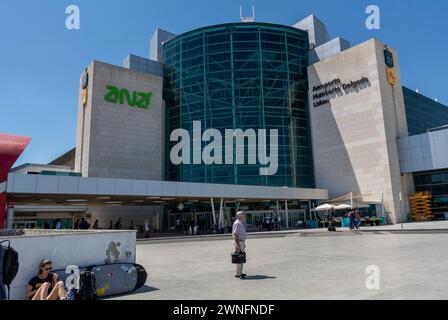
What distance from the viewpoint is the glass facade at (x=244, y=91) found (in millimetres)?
43688

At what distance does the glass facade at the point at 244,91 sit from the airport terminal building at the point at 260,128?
140mm

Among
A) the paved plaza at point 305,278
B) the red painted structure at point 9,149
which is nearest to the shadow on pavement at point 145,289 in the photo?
the paved plaza at point 305,278

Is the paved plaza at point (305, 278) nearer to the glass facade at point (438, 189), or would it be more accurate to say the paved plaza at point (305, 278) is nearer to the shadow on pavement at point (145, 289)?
the shadow on pavement at point (145, 289)

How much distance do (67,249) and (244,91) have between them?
3907 centimetres

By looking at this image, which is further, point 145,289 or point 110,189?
point 110,189

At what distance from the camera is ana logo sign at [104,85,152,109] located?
4181cm

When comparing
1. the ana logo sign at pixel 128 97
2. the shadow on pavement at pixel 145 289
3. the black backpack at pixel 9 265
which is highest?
the ana logo sign at pixel 128 97

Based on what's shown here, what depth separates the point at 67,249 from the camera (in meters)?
7.61

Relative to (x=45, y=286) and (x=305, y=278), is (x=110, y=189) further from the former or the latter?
(x=45, y=286)

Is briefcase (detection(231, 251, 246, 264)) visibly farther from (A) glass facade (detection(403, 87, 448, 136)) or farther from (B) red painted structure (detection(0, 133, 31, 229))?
(A) glass facade (detection(403, 87, 448, 136))

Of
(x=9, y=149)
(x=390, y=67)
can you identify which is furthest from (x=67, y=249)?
(x=390, y=67)

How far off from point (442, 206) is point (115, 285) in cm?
4068

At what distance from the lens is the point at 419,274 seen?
8.23 m
